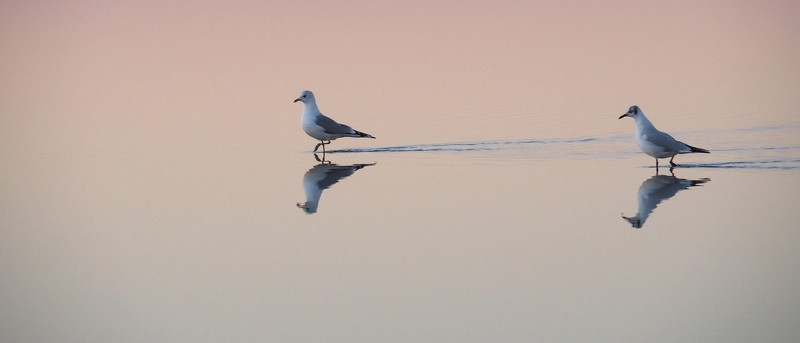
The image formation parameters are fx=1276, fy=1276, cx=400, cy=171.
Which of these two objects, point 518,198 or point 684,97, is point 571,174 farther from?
point 684,97

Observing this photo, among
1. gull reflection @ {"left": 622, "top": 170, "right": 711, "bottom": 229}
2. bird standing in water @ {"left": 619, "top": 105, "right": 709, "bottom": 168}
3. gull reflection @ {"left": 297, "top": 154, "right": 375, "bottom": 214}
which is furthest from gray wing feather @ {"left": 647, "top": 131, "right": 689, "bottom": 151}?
gull reflection @ {"left": 297, "top": 154, "right": 375, "bottom": 214}

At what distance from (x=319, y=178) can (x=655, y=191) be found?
253 cm

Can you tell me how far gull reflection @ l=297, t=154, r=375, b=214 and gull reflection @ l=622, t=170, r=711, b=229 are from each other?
196 centimetres

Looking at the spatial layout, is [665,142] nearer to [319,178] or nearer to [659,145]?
[659,145]

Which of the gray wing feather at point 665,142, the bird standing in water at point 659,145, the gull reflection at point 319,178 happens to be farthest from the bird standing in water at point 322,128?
the gray wing feather at point 665,142

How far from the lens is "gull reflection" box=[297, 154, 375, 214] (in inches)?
320

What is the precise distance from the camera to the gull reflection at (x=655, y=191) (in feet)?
23.9

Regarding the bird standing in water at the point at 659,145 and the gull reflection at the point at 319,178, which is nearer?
the gull reflection at the point at 319,178

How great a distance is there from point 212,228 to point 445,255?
63.4 inches

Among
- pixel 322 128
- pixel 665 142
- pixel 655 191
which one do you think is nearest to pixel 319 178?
pixel 655 191

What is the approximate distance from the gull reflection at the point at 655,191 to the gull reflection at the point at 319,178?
196 cm

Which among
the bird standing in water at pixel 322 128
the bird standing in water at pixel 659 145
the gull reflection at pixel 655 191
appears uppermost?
the bird standing in water at pixel 322 128

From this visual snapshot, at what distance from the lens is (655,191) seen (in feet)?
27.7

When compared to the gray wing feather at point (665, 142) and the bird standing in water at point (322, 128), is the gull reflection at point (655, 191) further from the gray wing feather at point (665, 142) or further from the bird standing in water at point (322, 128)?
the bird standing in water at point (322, 128)
